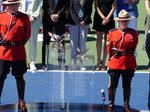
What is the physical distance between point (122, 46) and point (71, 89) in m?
1.23

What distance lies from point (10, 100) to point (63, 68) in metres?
1.71

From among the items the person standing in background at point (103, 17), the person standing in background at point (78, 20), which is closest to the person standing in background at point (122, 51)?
the person standing in background at point (78, 20)

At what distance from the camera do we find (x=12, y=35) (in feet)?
29.1

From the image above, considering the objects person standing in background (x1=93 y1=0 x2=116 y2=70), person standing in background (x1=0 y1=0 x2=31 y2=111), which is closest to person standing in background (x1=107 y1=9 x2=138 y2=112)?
person standing in background (x1=0 y1=0 x2=31 y2=111)

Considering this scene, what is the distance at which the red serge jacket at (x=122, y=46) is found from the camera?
29.2 ft

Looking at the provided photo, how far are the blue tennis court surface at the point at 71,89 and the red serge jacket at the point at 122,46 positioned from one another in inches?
20.8

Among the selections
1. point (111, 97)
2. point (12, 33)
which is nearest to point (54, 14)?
point (12, 33)

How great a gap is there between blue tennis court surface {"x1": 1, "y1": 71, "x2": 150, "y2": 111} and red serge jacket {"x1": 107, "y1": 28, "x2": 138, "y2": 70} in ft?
1.73

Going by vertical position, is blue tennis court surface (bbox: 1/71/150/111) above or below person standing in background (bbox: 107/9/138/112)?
below

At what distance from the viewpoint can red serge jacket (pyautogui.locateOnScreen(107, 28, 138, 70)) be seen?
8891 millimetres

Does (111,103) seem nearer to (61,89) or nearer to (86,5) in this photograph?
(61,89)

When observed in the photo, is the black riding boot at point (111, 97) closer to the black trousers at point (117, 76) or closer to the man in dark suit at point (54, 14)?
the black trousers at point (117, 76)

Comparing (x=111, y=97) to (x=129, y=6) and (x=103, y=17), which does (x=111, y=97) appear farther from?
(x=129, y=6)

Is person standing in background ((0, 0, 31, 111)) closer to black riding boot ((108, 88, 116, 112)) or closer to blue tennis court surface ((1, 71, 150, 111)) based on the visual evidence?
blue tennis court surface ((1, 71, 150, 111))
